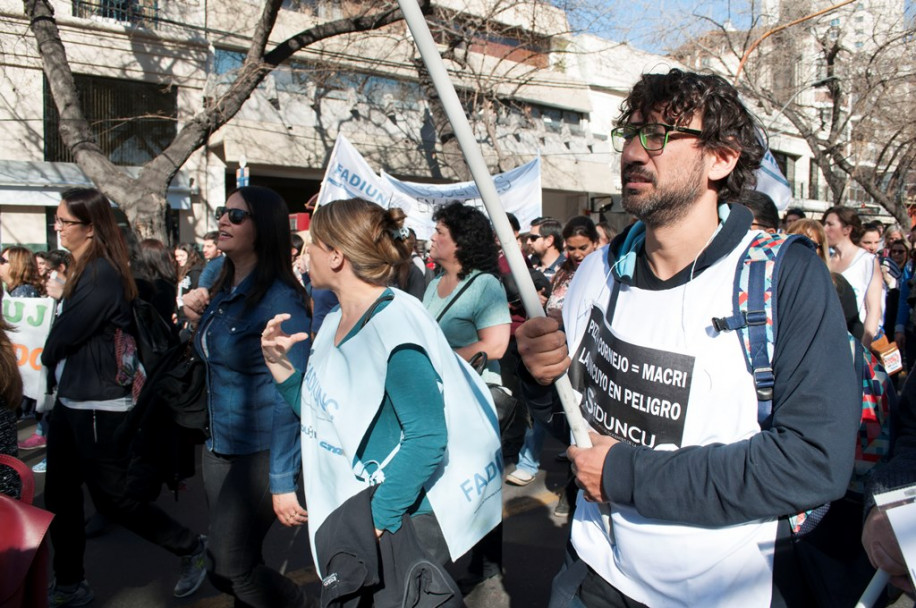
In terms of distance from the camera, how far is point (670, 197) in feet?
5.60

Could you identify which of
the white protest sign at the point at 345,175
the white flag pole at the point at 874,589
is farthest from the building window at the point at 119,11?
the white flag pole at the point at 874,589

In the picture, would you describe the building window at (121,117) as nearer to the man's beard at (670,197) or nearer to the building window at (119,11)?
the building window at (119,11)

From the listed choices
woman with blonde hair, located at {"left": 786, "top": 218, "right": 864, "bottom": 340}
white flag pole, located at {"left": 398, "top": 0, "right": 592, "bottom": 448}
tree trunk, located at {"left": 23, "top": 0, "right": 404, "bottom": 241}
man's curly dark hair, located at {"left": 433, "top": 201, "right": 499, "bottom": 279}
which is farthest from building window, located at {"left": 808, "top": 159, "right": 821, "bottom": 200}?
white flag pole, located at {"left": 398, "top": 0, "right": 592, "bottom": 448}

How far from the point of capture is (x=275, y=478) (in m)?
2.79

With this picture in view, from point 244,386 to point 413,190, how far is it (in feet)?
24.4

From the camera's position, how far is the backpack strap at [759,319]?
1.49 meters

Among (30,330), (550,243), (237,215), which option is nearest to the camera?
(237,215)

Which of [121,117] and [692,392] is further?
[121,117]

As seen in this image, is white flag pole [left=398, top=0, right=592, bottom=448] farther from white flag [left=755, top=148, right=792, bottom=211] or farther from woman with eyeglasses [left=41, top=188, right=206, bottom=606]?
white flag [left=755, top=148, right=792, bottom=211]

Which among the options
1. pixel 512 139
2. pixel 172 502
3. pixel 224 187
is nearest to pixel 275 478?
pixel 172 502

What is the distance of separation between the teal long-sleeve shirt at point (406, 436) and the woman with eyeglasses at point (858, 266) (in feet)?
16.7

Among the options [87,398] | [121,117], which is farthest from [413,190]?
[121,117]

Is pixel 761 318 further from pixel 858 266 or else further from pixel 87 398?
pixel 858 266

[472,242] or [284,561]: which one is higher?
[472,242]
